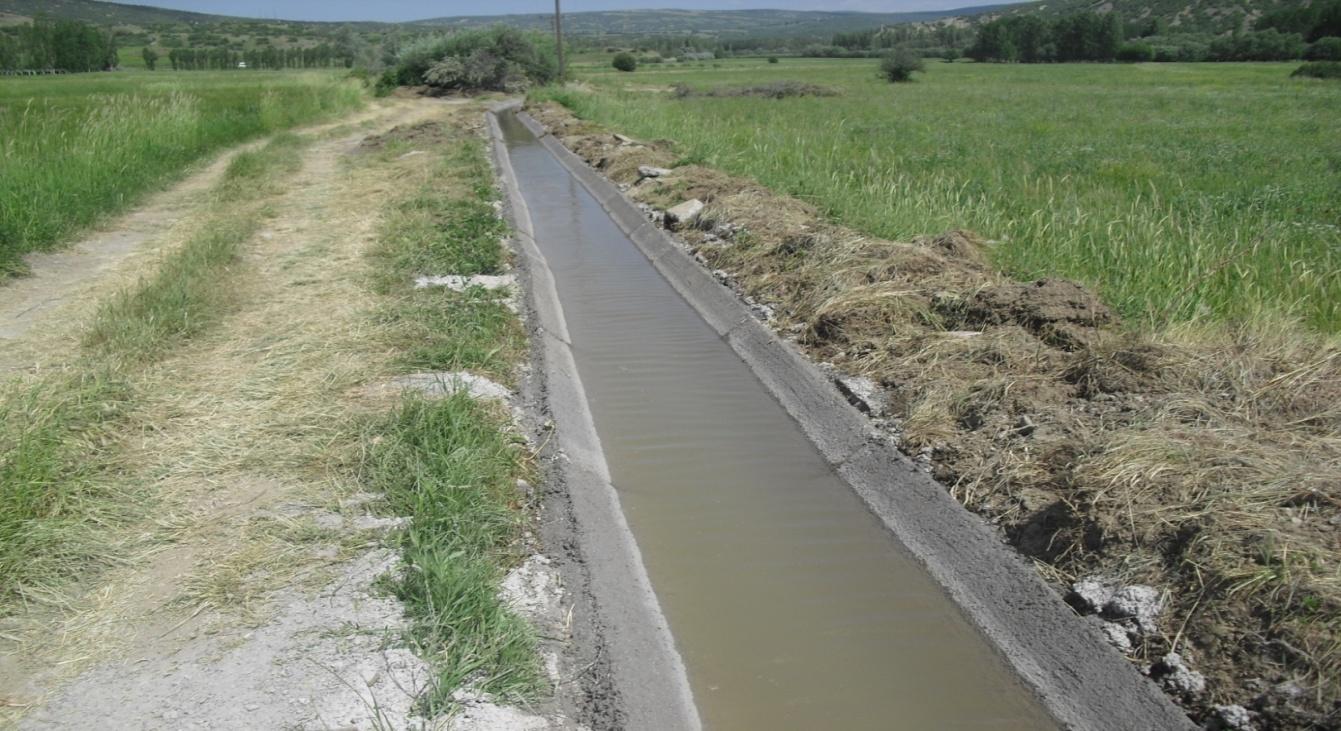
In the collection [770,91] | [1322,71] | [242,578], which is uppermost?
[1322,71]

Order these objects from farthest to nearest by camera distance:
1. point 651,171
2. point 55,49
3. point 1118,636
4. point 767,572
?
point 55,49
point 651,171
point 767,572
point 1118,636

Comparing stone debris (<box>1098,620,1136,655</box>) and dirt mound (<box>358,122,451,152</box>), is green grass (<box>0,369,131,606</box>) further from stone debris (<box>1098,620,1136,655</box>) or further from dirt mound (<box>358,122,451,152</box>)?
dirt mound (<box>358,122,451,152</box>)

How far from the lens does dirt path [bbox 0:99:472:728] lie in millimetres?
3141

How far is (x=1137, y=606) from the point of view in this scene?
3680 mm

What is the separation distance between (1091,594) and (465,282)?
607 centimetres

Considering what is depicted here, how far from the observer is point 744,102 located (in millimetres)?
32281

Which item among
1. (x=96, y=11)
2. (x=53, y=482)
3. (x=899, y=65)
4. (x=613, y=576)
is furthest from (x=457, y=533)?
(x=96, y=11)

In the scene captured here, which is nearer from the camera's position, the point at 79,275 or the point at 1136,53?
the point at 79,275

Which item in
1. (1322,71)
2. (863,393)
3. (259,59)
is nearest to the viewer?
(863,393)

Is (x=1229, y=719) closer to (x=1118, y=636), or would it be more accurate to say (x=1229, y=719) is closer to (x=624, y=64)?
(x=1118, y=636)

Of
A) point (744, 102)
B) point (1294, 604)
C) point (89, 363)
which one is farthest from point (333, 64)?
point (1294, 604)

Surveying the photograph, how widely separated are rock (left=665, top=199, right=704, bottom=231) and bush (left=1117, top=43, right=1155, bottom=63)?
6340 cm

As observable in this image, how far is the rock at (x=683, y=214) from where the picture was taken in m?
11.7

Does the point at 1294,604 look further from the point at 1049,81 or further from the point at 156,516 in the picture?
the point at 1049,81
